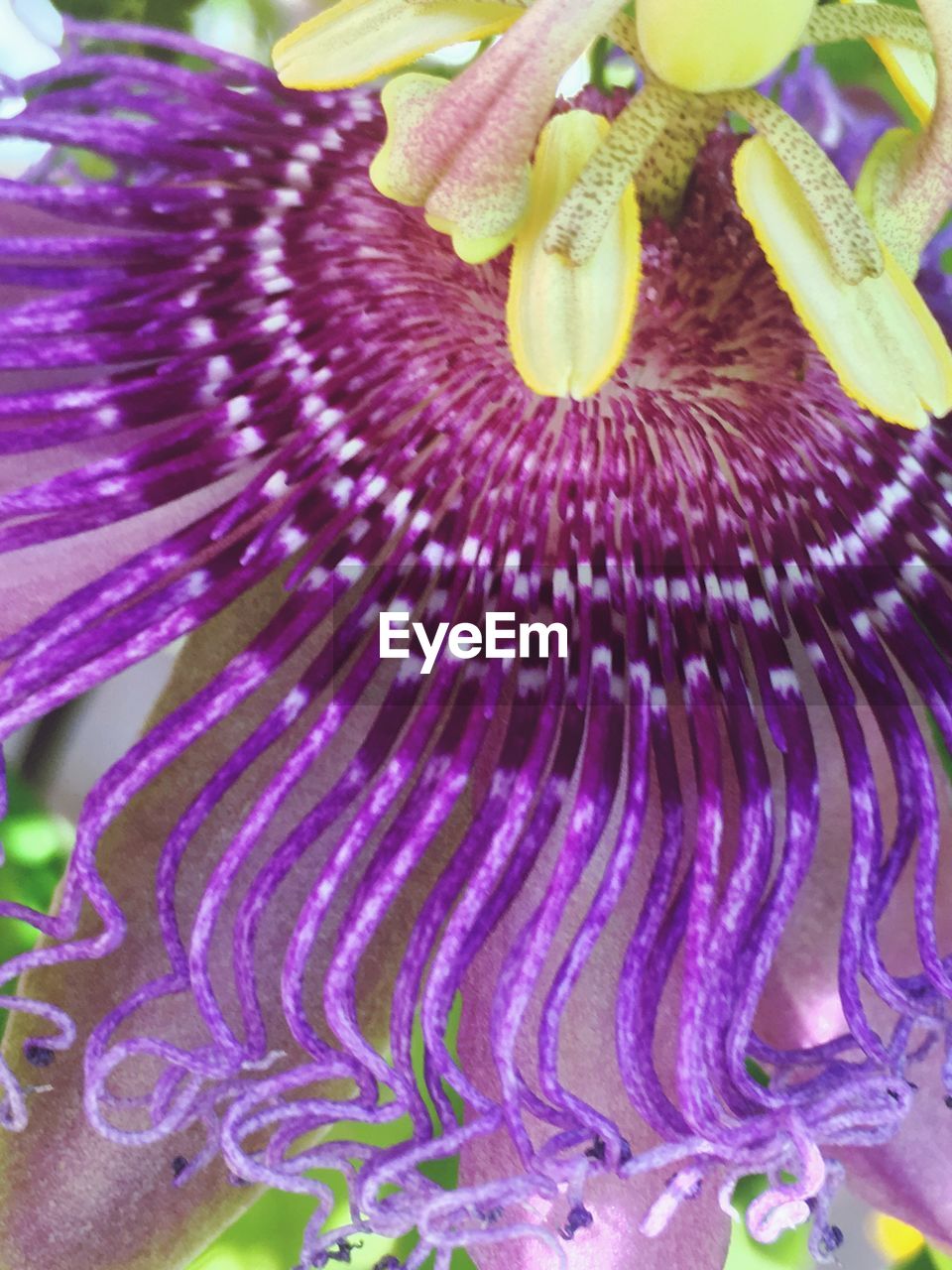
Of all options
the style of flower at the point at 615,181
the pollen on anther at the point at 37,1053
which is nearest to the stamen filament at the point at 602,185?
the style of flower at the point at 615,181

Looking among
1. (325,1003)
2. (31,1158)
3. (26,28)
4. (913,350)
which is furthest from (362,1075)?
(26,28)

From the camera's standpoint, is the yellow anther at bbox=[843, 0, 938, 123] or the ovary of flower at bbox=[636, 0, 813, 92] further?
the yellow anther at bbox=[843, 0, 938, 123]

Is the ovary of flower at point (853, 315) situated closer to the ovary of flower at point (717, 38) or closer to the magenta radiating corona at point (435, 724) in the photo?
the ovary of flower at point (717, 38)

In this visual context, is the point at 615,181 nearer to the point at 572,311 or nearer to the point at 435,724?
the point at 572,311

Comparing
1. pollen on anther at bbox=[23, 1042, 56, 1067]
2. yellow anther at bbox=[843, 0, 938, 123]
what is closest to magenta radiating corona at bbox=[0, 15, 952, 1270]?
pollen on anther at bbox=[23, 1042, 56, 1067]

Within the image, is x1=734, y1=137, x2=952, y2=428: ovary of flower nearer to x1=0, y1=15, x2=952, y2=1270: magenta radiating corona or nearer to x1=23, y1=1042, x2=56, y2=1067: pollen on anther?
x1=0, y1=15, x2=952, y2=1270: magenta radiating corona

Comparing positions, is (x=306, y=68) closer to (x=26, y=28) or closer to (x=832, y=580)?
(x=26, y=28)
